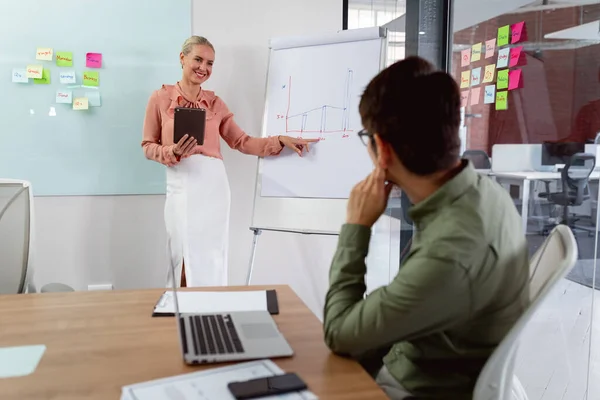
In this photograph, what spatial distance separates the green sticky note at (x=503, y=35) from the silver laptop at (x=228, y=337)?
2200 millimetres

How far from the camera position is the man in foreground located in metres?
0.89

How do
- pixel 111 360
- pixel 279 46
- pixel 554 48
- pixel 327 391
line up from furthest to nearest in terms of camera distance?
pixel 279 46 < pixel 554 48 < pixel 111 360 < pixel 327 391

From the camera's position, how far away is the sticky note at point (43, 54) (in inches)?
113

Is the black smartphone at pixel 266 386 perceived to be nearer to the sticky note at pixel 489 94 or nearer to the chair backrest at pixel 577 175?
the chair backrest at pixel 577 175

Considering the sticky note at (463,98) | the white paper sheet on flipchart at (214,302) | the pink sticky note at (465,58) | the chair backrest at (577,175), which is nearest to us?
the sticky note at (463,98)

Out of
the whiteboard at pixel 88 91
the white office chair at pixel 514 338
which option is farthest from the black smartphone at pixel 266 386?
the whiteboard at pixel 88 91

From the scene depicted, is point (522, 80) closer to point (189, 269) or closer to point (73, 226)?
point (189, 269)

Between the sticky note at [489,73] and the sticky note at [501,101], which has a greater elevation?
the sticky note at [489,73]

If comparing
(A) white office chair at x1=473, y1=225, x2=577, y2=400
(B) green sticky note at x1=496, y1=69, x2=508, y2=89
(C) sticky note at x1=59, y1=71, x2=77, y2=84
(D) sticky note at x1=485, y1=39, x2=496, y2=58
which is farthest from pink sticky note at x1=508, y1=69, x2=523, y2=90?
(C) sticky note at x1=59, y1=71, x2=77, y2=84

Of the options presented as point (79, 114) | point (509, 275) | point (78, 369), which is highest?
point (79, 114)

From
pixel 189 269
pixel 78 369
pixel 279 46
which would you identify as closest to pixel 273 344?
pixel 78 369

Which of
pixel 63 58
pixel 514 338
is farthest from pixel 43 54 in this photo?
pixel 514 338

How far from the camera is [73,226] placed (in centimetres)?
305

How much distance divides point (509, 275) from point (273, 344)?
18.8 inches
